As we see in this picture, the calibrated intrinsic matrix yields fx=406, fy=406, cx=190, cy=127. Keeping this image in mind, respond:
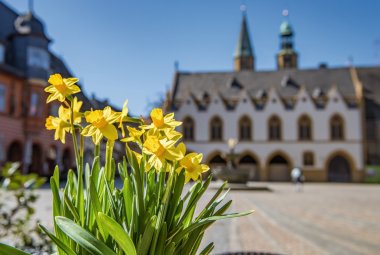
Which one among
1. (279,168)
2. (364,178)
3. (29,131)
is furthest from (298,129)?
(29,131)

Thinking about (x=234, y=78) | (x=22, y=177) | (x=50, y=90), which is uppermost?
(x=234, y=78)

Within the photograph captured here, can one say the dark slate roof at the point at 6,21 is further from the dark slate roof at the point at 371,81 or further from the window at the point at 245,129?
the dark slate roof at the point at 371,81

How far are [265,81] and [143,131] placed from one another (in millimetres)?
44274

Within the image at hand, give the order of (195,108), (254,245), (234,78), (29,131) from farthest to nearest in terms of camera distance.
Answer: (234,78) < (195,108) < (29,131) < (254,245)

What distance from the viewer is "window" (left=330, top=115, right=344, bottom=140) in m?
40.6

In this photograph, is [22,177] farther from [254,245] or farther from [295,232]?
[295,232]

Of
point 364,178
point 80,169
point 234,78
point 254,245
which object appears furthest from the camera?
point 234,78

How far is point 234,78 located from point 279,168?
1122 cm

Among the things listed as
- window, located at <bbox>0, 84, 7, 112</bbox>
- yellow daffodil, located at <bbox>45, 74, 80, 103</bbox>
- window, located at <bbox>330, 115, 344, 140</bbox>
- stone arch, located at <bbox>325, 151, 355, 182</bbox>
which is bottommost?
stone arch, located at <bbox>325, 151, 355, 182</bbox>

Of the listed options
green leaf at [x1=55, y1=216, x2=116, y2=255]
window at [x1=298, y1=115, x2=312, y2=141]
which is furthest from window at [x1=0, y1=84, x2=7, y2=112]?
window at [x1=298, y1=115, x2=312, y2=141]

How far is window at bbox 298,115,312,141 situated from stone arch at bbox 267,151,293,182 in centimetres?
257

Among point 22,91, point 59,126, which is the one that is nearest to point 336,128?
point 22,91

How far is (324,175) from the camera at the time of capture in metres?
40.3

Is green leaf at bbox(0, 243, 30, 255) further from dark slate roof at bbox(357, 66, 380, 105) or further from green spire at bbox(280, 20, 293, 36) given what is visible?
green spire at bbox(280, 20, 293, 36)
